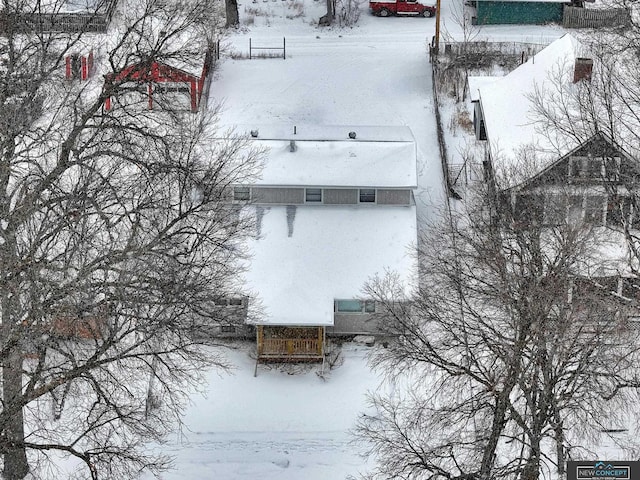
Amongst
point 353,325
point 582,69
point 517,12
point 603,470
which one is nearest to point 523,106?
point 582,69

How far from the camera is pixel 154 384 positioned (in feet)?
110

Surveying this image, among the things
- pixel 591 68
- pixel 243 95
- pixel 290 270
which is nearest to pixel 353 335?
pixel 290 270

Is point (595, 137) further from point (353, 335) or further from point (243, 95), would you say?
point (243, 95)

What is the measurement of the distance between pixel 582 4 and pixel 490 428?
30.4 metres

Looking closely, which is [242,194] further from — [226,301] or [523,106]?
[523,106]

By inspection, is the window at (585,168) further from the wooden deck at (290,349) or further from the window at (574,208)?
the wooden deck at (290,349)

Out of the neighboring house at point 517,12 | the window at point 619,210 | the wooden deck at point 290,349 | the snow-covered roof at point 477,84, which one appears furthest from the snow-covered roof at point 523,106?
the neighboring house at point 517,12

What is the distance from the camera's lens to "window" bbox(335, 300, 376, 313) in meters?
35.8

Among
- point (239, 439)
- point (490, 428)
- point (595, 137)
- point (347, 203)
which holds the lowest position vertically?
point (239, 439)

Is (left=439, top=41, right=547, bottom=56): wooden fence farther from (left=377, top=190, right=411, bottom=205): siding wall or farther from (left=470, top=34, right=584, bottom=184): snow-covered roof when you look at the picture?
(left=377, top=190, right=411, bottom=205): siding wall

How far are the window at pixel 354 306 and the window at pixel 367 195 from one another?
14.0 ft

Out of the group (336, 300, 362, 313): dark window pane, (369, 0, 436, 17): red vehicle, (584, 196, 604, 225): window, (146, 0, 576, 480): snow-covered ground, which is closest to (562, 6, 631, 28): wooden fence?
(146, 0, 576, 480): snow-covered ground

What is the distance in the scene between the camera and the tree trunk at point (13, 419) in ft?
83.8

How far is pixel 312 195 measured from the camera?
38.4 metres
